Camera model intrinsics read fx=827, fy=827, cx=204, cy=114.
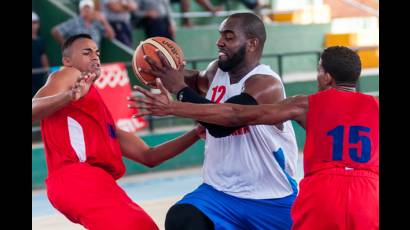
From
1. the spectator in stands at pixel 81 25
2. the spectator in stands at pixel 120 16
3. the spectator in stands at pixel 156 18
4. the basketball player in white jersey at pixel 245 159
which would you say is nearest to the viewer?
the basketball player in white jersey at pixel 245 159

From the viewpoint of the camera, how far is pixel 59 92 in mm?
5328

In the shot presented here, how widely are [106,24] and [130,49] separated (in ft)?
2.18

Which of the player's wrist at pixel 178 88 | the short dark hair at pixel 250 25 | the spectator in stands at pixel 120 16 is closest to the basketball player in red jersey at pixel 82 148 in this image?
the player's wrist at pixel 178 88

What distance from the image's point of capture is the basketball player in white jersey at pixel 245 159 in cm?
533

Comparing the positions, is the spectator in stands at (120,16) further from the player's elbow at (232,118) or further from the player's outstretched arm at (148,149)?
the player's elbow at (232,118)

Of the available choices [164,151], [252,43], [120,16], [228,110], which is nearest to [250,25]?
[252,43]

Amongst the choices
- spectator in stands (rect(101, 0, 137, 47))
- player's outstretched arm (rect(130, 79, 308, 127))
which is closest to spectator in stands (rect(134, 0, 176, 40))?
spectator in stands (rect(101, 0, 137, 47))

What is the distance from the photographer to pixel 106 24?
41.9ft

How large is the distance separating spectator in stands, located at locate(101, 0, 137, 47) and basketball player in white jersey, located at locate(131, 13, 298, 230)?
25.1ft

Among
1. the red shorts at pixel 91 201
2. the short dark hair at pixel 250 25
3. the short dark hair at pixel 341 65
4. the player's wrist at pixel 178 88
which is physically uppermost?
the short dark hair at pixel 250 25

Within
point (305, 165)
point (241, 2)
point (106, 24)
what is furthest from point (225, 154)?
point (241, 2)

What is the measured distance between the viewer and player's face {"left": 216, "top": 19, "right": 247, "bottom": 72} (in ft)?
17.9

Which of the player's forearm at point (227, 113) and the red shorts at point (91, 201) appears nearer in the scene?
the player's forearm at point (227, 113)

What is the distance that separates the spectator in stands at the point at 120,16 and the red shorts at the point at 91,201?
793 centimetres
